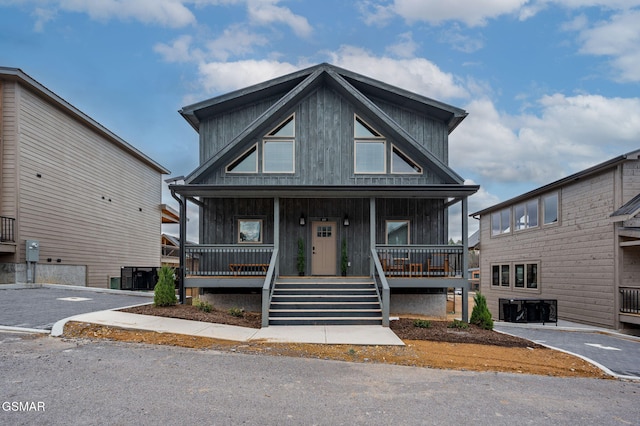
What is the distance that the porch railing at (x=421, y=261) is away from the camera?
43.4 ft

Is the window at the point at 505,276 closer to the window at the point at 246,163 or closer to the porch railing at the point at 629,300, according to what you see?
the porch railing at the point at 629,300

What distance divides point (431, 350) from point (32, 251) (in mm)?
15232

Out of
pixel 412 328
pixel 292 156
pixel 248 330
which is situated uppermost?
pixel 292 156

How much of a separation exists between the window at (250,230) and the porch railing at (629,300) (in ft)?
38.0

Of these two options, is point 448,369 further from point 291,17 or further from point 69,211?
point 69,211

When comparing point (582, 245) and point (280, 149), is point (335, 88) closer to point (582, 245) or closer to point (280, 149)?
point (280, 149)

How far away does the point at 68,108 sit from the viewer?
18766 mm

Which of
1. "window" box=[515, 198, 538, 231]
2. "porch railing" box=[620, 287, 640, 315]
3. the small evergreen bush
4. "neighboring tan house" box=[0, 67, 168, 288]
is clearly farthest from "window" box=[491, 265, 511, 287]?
"neighboring tan house" box=[0, 67, 168, 288]

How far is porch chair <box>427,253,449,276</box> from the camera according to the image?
1367cm

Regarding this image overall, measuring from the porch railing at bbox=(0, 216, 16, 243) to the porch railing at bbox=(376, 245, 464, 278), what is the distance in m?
13.1

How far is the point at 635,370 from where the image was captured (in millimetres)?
7762

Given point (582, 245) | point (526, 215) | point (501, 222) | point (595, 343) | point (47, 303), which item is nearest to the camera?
point (595, 343)

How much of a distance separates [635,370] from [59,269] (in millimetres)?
19564

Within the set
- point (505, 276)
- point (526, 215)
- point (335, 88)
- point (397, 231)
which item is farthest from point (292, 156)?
point (505, 276)
